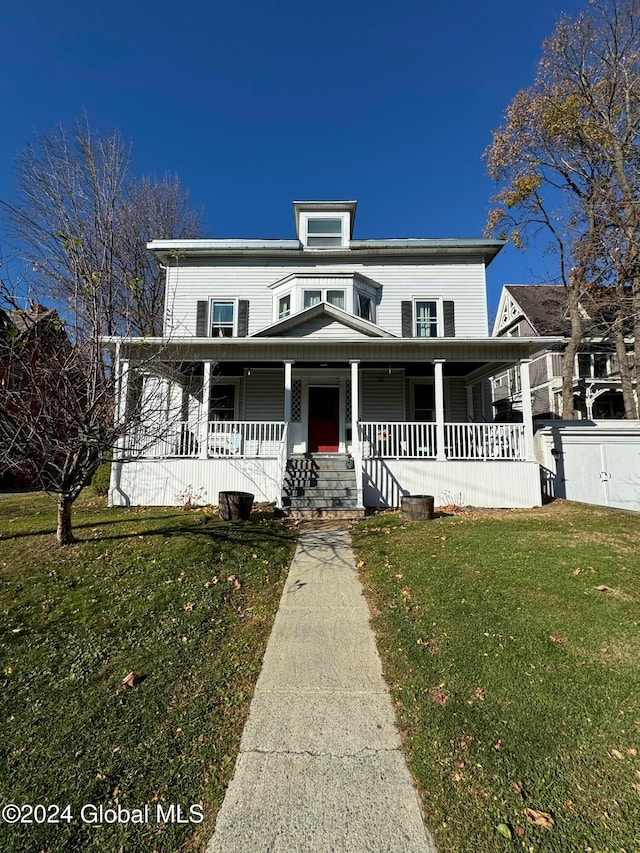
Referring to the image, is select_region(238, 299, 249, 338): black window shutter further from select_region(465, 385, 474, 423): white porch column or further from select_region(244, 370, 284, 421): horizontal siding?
select_region(465, 385, 474, 423): white porch column

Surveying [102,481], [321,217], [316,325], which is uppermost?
[321,217]

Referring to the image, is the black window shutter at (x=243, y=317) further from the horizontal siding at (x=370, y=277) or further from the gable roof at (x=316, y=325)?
the gable roof at (x=316, y=325)

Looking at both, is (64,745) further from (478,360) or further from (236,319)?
(236,319)

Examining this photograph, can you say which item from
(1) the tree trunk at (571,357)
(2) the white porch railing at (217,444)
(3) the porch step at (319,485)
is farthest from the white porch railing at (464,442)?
(1) the tree trunk at (571,357)

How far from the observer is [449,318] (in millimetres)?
13023

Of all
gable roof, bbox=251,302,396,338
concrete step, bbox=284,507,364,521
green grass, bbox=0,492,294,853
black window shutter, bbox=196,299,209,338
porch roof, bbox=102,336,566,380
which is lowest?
green grass, bbox=0,492,294,853

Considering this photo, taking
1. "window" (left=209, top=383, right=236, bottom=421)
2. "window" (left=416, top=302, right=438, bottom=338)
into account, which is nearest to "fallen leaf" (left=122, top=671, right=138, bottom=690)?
"window" (left=209, top=383, right=236, bottom=421)

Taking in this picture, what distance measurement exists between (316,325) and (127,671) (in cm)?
966

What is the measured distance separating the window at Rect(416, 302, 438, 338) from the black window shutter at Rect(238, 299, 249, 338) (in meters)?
6.02

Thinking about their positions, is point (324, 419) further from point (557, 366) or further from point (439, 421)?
point (557, 366)

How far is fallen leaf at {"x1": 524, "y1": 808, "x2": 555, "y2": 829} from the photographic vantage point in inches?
74.0

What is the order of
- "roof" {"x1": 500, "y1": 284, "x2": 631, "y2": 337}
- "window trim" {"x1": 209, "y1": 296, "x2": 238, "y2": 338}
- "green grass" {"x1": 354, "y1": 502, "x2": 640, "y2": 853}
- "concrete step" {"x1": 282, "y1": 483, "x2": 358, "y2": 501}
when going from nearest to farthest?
"green grass" {"x1": 354, "y1": 502, "x2": 640, "y2": 853} < "concrete step" {"x1": 282, "y1": 483, "x2": 358, "y2": 501} < "window trim" {"x1": 209, "y1": 296, "x2": 238, "y2": 338} < "roof" {"x1": 500, "y1": 284, "x2": 631, "y2": 337}

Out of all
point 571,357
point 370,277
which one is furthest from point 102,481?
point 571,357

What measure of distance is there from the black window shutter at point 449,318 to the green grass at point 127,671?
9750 millimetres
